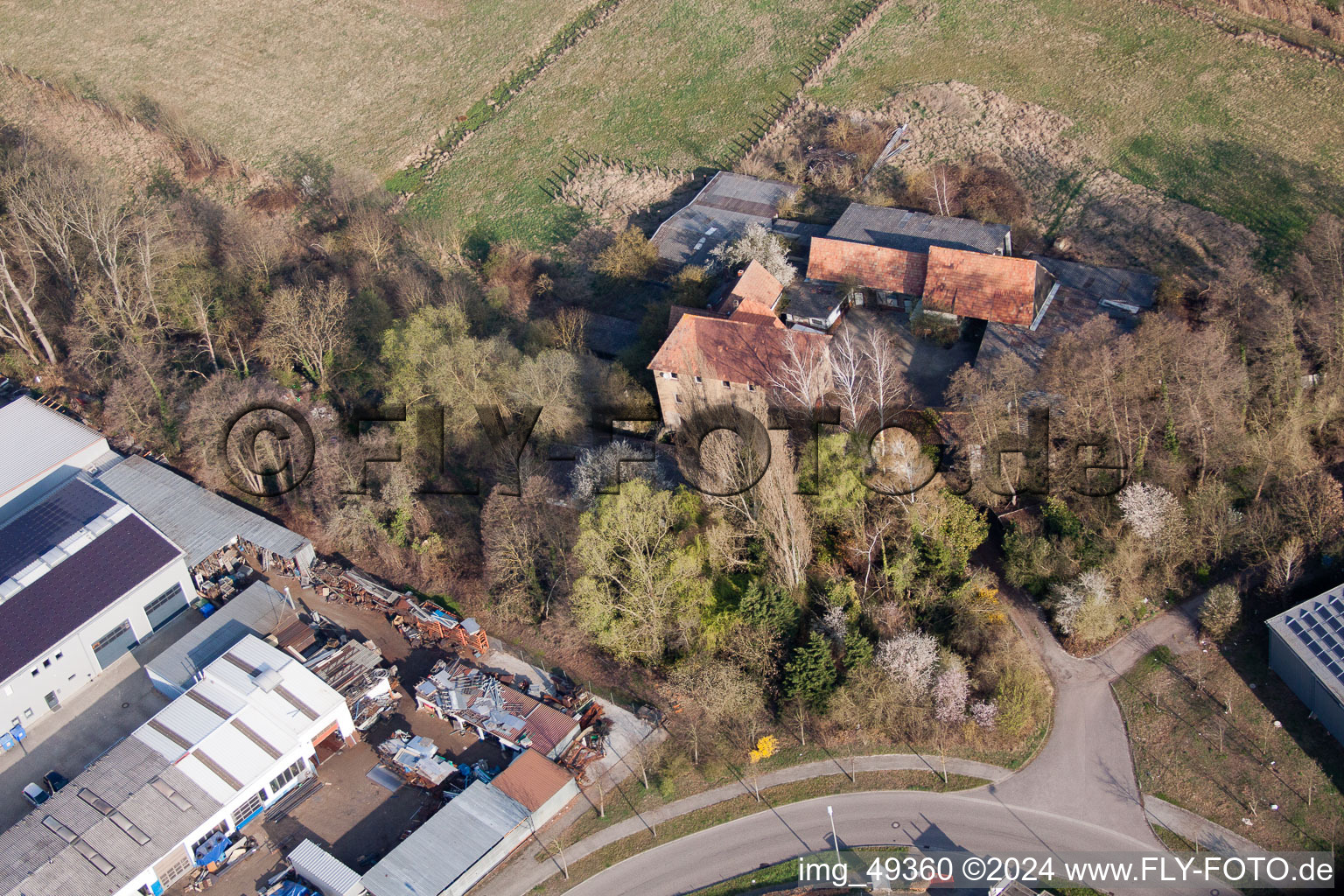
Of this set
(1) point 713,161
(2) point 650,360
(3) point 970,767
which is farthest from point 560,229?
(3) point 970,767

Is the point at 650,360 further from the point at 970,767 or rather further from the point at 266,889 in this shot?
the point at 266,889

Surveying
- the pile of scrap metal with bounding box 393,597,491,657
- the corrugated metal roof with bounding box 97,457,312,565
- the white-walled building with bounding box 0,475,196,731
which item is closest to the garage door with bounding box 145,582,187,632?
the white-walled building with bounding box 0,475,196,731

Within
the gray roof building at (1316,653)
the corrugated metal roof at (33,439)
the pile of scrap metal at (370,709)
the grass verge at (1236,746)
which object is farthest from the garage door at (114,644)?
the gray roof building at (1316,653)

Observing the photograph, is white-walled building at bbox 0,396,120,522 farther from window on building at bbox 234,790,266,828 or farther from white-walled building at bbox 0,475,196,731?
window on building at bbox 234,790,266,828

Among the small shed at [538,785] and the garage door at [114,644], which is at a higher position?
the garage door at [114,644]

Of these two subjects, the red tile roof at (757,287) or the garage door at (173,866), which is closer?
the garage door at (173,866)

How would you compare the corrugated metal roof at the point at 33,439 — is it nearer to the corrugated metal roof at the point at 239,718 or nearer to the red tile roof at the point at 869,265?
the corrugated metal roof at the point at 239,718

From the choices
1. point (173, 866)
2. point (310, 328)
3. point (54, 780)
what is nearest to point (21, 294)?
point (310, 328)
